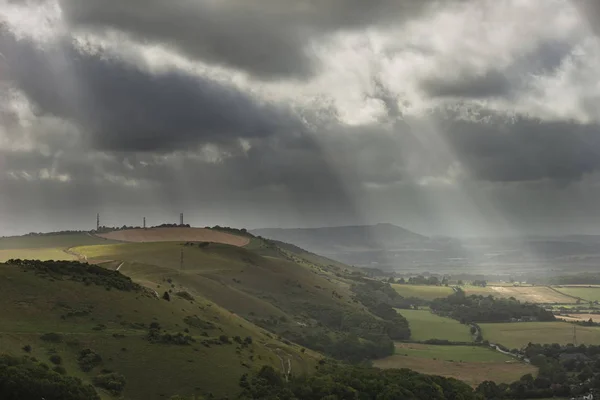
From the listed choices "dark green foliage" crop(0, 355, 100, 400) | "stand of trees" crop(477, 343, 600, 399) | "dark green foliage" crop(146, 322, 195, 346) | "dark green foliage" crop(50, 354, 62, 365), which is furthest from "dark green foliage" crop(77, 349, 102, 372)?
"stand of trees" crop(477, 343, 600, 399)

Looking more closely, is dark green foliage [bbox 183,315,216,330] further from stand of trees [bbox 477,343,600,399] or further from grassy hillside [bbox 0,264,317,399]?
stand of trees [bbox 477,343,600,399]

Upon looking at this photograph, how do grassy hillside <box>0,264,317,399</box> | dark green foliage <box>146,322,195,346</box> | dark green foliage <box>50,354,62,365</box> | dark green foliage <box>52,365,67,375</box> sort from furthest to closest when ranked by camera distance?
1. dark green foliage <box>146,322,195,346</box>
2. grassy hillside <box>0,264,317,399</box>
3. dark green foliage <box>50,354,62,365</box>
4. dark green foliage <box>52,365,67,375</box>

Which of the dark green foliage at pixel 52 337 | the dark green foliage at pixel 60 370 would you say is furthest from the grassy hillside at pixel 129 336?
the dark green foliage at pixel 60 370

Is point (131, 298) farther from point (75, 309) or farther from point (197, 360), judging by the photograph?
point (197, 360)

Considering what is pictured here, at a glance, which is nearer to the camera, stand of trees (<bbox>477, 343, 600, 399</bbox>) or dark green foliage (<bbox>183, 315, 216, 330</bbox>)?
dark green foliage (<bbox>183, 315, 216, 330</bbox>)

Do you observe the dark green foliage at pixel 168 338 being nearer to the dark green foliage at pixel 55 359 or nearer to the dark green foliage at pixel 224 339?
the dark green foliage at pixel 224 339

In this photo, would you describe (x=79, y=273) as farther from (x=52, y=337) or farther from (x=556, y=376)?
(x=556, y=376)

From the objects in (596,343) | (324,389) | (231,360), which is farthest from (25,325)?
(596,343)

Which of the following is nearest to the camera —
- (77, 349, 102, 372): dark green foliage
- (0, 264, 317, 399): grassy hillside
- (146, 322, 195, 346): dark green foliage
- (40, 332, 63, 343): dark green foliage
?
(77, 349, 102, 372): dark green foliage

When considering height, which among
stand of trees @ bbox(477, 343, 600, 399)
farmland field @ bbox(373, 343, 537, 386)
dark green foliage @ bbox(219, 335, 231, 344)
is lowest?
farmland field @ bbox(373, 343, 537, 386)
